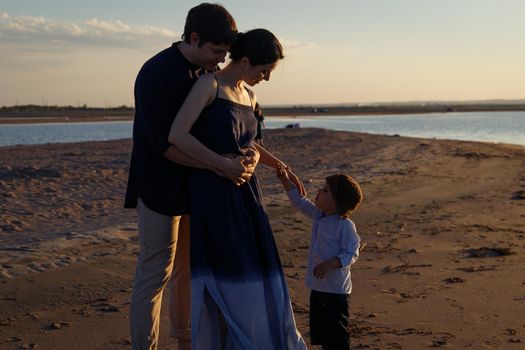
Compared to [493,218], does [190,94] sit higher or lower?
higher

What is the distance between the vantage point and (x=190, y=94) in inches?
140

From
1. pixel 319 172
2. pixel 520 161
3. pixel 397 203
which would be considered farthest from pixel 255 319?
pixel 520 161

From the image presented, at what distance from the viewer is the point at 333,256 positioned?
4.12 meters

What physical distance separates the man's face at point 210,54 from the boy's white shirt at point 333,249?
3.67 ft

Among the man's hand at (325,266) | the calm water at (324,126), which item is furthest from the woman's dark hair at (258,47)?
the calm water at (324,126)

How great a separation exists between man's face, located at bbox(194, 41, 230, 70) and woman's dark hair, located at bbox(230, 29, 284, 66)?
7 cm

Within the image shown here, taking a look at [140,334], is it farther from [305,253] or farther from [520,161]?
[520,161]

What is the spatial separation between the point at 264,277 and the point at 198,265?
0.35 metres

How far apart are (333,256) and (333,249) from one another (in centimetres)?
4

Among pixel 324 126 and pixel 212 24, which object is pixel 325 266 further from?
pixel 324 126

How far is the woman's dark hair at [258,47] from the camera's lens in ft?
11.8

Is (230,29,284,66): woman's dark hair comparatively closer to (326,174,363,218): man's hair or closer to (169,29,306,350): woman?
(169,29,306,350): woman

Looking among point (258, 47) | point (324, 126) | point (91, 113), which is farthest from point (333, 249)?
point (91, 113)

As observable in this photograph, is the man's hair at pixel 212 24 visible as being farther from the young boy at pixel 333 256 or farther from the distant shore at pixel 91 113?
the distant shore at pixel 91 113
